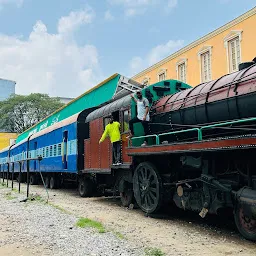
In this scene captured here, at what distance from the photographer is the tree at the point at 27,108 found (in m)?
49.8

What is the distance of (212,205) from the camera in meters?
5.61

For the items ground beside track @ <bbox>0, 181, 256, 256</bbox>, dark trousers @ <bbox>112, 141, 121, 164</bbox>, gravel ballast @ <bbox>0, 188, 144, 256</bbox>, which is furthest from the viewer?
dark trousers @ <bbox>112, 141, 121, 164</bbox>

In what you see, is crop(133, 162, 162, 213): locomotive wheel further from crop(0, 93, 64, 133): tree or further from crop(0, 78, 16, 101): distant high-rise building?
crop(0, 78, 16, 101): distant high-rise building

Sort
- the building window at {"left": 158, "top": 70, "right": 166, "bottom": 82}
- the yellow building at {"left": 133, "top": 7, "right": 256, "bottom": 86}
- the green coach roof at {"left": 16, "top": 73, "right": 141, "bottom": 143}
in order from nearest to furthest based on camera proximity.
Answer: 1. the green coach roof at {"left": 16, "top": 73, "right": 141, "bottom": 143}
2. the yellow building at {"left": 133, "top": 7, "right": 256, "bottom": 86}
3. the building window at {"left": 158, "top": 70, "right": 166, "bottom": 82}

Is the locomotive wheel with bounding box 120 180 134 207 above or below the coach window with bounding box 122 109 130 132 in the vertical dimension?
below

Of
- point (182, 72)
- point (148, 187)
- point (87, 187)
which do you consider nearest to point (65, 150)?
point (87, 187)

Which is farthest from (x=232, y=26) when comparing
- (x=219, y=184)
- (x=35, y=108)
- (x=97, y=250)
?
(x=35, y=108)

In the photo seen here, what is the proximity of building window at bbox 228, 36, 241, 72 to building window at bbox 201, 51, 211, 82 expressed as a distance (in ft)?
5.06

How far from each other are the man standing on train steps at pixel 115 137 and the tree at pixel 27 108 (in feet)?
138

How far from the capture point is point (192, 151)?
574 cm

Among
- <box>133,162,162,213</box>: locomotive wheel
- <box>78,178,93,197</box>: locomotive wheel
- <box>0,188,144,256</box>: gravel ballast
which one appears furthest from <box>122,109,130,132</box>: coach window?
<box>78,178,93,197</box>: locomotive wheel

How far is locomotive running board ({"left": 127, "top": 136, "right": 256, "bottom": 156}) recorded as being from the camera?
4.70 m

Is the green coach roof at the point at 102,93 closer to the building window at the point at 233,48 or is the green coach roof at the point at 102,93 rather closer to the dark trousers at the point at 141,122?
the dark trousers at the point at 141,122

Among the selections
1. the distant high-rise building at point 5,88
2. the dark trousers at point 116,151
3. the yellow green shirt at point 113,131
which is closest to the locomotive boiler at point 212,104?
the yellow green shirt at point 113,131
